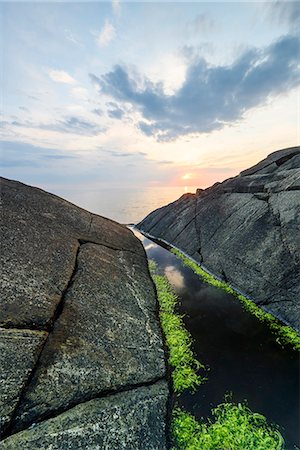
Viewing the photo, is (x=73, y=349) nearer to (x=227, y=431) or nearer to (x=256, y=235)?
(x=227, y=431)

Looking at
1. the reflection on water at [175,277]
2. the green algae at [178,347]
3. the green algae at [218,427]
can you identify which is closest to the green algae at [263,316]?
the reflection on water at [175,277]

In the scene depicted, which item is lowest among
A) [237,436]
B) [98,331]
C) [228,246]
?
[237,436]

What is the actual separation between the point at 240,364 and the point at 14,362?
22.6 ft

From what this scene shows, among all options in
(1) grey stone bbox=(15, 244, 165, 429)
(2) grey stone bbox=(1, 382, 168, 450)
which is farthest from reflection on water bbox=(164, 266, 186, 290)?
(2) grey stone bbox=(1, 382, 168, 450)

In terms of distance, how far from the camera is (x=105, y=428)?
5.32 meters

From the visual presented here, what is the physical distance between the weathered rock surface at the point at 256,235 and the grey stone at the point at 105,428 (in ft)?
23.9

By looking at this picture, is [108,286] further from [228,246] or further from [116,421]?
[228,246]

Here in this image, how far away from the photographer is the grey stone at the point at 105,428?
487 cm

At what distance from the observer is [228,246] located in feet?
54.3

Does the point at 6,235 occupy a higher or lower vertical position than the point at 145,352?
higher

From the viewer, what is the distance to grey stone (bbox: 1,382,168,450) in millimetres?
4871

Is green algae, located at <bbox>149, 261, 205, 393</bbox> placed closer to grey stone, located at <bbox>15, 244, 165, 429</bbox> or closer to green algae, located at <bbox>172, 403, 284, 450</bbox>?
grey stone, located at <bbox>15, 244, 165, 429</bbox>

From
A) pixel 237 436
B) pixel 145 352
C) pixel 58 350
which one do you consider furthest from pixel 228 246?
pixel 58 350

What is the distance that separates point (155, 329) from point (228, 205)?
14334 mm
